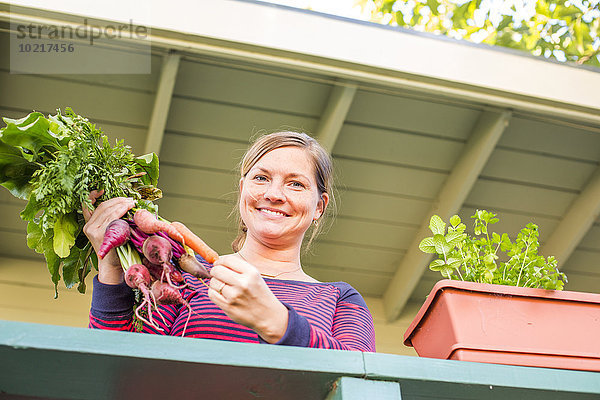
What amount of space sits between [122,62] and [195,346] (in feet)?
4.53

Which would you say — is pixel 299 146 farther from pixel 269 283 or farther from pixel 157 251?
pixel 157 251

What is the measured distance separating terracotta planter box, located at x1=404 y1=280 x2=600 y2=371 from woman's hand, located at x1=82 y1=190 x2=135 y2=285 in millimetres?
567

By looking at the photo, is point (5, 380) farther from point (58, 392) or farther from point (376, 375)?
point (376, 375)

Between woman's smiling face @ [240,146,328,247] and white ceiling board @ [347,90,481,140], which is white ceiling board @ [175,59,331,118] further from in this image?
woman's smiling face @ [240,146,328,247]

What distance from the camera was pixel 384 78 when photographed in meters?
1.95

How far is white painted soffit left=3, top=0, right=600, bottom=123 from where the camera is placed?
5.92 feet

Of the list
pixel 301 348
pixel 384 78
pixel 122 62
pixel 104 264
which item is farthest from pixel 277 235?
pixel 122 62

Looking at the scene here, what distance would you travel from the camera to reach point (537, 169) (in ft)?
7.48

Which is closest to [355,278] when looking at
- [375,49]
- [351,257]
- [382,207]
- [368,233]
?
[351,257]

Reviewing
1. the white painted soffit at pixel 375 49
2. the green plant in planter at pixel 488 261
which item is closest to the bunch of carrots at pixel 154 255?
→ the green plant in planter at pixel 488 261

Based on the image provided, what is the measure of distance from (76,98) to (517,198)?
5.27 ft

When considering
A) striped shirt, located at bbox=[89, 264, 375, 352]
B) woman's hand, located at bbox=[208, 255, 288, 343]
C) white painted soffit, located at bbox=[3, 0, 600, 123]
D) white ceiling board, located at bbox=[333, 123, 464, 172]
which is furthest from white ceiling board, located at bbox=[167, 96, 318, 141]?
woman's hand, located at bbox=[208, 255, 288, 343]

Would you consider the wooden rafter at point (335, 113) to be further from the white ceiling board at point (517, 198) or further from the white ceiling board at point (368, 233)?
the white ceiling board at point (517, 198)

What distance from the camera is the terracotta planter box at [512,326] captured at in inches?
42.0
